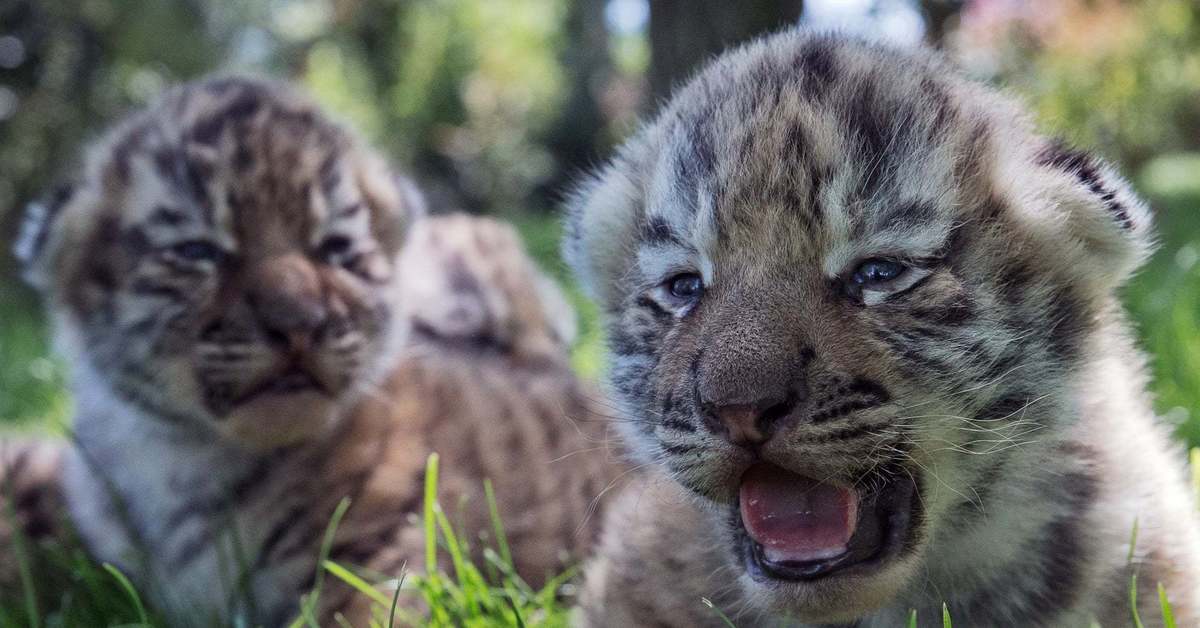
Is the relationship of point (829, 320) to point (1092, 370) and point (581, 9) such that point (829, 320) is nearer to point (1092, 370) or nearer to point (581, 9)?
point (1092, 370)

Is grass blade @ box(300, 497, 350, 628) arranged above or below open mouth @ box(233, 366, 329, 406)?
below

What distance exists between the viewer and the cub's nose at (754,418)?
1.98 metres

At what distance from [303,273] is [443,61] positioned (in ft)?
58.3

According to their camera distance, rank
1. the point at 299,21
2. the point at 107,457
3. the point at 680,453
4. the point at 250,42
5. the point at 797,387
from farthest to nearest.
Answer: the point at 299,21 → the point at 250,42 → the point at 107,457 → the point at 680,453 → the point at 797,387

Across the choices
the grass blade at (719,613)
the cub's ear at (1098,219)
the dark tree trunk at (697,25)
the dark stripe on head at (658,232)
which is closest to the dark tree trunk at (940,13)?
the dark tree trunk at (697,25)

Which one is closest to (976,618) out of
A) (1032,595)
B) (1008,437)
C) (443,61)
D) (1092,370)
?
(1032,595)

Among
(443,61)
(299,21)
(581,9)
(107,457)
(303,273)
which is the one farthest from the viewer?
(581,9)

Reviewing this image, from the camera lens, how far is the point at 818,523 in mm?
2088

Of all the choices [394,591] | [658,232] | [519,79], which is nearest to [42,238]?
[394,591]

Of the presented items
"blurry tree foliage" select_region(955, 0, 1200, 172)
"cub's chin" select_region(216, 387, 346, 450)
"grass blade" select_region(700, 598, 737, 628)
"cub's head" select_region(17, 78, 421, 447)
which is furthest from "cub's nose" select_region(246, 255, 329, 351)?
"blurry tree foliage" select_region(955, 0, 1200, 172)

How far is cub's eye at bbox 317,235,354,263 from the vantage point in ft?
11.8

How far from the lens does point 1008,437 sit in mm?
2150

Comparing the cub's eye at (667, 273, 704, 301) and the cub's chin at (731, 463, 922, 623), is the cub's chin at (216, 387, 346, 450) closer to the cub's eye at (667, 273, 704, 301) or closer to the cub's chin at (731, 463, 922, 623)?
the cub's eye at (667, 273, 704, 301)

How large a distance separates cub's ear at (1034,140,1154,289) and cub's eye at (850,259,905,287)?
38cm
